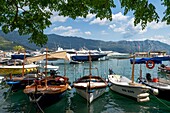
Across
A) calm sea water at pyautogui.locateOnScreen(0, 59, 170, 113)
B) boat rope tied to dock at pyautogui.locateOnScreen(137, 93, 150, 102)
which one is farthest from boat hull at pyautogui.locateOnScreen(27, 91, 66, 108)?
boat rope tied to dock at pyautogui.locateOnScreen(137, 93, 150, 102)

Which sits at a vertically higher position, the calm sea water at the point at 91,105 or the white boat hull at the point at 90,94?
the white boat hull at the point at 90,94

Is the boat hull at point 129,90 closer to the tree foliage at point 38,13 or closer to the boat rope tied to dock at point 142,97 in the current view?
the boat rope tied to dock at point 142,97

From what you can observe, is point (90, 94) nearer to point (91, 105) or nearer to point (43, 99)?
point (91, 105)

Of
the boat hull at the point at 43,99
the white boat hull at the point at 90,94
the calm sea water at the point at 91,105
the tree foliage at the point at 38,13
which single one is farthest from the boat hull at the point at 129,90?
the tree foliage at the point at 38,13

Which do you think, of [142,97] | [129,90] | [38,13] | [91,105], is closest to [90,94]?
[91,105]

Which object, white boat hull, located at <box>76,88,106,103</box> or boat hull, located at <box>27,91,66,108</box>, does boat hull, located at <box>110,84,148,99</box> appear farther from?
boat hull, located at <box>27,91,66,108</box>

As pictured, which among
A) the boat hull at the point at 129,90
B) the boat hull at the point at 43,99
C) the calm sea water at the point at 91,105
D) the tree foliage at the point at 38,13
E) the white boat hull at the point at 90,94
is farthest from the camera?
the boat hull at the point at 129,90

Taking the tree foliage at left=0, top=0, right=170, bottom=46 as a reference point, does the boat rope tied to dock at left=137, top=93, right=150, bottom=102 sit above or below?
below

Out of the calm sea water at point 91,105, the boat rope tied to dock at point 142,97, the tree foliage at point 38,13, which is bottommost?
the calm sea water at point 91,105

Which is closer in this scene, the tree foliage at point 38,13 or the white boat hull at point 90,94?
the tree foliage at point 38,13

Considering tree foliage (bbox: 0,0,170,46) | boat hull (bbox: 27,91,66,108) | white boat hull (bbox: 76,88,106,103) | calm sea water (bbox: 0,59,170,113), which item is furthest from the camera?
white boat hull (bbox: 76,88,106,103)

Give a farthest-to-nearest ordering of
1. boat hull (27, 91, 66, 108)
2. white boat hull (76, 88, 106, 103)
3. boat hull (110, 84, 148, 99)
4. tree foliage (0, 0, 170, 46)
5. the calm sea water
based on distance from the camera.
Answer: boat hull (110, 84, 148, 99), white boat hull (76, 88, 106, 103), the calm sea water, boat hull (27, 91, 66, 108), tree foliage (0, 0, 170, 46)

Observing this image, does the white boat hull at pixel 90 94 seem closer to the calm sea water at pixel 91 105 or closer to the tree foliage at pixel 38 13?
the calm sea water at pixel 91 105

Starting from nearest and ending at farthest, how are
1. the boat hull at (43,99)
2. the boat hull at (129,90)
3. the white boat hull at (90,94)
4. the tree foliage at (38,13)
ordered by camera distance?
the tree foliage at (38,13), the boat hull at (43,99), the white boat hull at (90,94), the boat hull at (129,90)
